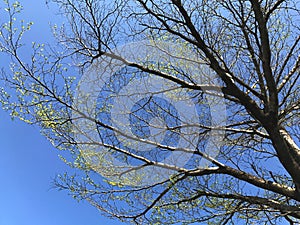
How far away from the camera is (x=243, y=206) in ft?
16.1

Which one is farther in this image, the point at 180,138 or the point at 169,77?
the point at 180,138

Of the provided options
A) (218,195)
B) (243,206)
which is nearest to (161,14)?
(218,195)

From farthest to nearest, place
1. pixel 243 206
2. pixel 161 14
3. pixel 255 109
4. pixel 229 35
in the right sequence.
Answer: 1. pixel 243 206
2. pixel 229 35
3. pixel 161 14
4. pixel 255 109

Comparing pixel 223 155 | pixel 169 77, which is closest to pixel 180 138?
pixel 223 155

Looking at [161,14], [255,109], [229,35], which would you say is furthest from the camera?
[229,35]

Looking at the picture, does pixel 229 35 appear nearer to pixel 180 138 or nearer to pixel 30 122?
→ pixel 180 138

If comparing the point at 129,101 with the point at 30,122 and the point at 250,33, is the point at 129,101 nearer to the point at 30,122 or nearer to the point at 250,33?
the point at 30,122

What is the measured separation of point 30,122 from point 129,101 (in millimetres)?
1427

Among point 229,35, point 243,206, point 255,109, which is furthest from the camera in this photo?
point 243,206

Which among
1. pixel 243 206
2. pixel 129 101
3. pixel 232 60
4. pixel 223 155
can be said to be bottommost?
pixel 243 206

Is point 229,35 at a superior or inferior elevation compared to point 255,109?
superior

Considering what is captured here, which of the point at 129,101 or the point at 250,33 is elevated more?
the point at 250,33

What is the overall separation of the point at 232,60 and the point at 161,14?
123 centimetres

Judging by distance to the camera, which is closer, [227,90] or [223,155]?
[227,90]
